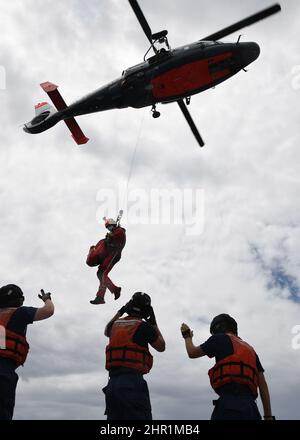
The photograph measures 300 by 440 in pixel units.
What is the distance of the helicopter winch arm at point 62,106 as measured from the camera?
2005 centimetres

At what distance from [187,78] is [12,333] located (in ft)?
42.1

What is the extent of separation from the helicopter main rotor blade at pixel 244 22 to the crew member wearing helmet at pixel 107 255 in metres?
9.61

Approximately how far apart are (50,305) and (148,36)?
13359 mm

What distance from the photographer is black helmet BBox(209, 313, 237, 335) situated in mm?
6527

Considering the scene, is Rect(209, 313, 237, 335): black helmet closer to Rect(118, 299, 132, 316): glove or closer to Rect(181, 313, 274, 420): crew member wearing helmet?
Rect(181, 313, 274, 420): crew member wearing helmet

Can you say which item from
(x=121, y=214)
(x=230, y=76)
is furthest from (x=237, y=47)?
(x=121, y=214)

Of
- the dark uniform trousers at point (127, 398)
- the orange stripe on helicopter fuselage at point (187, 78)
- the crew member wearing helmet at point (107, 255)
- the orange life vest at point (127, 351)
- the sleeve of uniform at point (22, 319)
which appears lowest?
the dark uniform trousers at point (127, 398)

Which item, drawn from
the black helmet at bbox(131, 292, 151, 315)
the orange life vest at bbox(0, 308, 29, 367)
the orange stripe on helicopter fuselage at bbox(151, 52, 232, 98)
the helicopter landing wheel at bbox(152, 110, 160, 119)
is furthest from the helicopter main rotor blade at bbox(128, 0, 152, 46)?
the orange life vest at bbox(0, 308, 29, 367)

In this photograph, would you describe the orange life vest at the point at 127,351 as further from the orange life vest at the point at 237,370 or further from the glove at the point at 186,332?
the orange life vest at the point at 237,370

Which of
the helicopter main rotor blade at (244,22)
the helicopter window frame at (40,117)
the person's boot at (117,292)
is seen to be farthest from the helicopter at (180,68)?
the person's boot at (117,292)

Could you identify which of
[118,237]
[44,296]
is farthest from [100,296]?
[44,296]

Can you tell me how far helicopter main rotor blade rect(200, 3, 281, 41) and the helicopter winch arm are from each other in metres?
7.92
